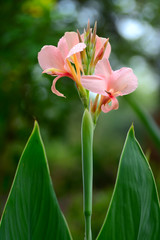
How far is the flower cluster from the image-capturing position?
376 mm

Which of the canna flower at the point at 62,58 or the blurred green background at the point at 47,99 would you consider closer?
the canna flower at the point at 62,58

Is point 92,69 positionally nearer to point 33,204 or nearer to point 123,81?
point 123,81

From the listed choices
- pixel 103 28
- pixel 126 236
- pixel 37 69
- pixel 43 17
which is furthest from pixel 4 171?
pixel 103 28

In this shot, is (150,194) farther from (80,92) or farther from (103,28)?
(103,28)

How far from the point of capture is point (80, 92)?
399 millimetres

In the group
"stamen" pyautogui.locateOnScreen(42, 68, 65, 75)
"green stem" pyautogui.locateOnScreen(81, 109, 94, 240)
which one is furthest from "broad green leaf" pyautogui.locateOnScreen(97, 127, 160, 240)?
"stamen" pyautogui.locateOnScreen(42, 68, 65, 75)

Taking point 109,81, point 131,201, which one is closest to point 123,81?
point 109,81

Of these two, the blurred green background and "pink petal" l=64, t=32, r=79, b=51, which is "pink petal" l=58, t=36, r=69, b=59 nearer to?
"pink petal" l=64, t=32, r=79, b=51

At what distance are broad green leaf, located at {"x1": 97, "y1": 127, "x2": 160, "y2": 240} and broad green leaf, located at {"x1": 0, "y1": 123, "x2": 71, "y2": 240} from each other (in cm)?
7

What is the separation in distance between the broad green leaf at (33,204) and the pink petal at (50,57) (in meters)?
0.09

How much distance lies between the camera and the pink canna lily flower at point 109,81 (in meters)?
0.37

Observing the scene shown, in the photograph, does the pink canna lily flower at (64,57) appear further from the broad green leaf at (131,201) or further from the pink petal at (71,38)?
the broad green leaf at (131,201)

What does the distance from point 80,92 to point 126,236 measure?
0.68 ft

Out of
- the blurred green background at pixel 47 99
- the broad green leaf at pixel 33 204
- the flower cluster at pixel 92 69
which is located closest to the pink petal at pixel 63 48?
the flower cluster at pixel 92 69
